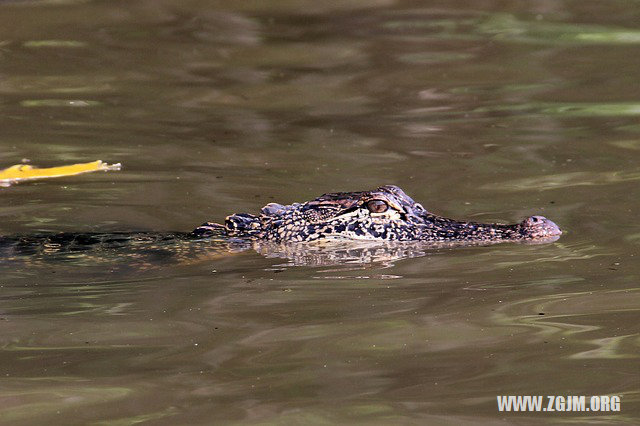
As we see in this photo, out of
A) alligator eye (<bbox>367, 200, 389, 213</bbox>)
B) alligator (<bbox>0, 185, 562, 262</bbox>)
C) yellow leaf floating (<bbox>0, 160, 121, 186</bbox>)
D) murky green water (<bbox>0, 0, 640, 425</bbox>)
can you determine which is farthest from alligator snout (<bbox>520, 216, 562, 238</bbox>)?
yellow leaf floating (<bbox>0, 160, 121, 186</bbox>)

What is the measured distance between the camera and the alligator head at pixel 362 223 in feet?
30.9

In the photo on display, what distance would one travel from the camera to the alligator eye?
9688 millimetres

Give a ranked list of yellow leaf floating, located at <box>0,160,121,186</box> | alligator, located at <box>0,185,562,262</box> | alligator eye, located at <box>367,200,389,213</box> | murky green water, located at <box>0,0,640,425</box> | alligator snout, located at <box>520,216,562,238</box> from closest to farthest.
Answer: murky green water, located at <box>0,0,640,425</box> → alligator snout, located at <box>520,216,562,238</box> → alligator, located at <box>0,185,562,262</box> → alligator eye, located at <box>367,200,389,213</box> → yellow leaf floating, located at <box>0,160,121,186</box>

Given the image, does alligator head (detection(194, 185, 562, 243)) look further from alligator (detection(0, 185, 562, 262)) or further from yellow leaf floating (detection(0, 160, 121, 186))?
yellow leaf floating (detection(0, 160, 121, 186))

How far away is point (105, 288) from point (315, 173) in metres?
4.39

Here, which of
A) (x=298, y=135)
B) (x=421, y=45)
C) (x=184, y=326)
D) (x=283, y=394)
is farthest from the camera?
(x=421, y=45)

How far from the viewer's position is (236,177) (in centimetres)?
Answer: 1198

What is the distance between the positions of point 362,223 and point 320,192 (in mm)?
1741

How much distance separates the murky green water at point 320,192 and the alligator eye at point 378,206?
812 mm

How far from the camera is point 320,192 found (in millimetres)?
11453

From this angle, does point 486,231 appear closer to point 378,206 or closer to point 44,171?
point 378,206

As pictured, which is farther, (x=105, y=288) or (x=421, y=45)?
(x=421, y=45)

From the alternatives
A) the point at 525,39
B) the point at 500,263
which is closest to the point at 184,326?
the point at 500,263

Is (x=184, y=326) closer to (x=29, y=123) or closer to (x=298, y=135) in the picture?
(x=298, y=135)
